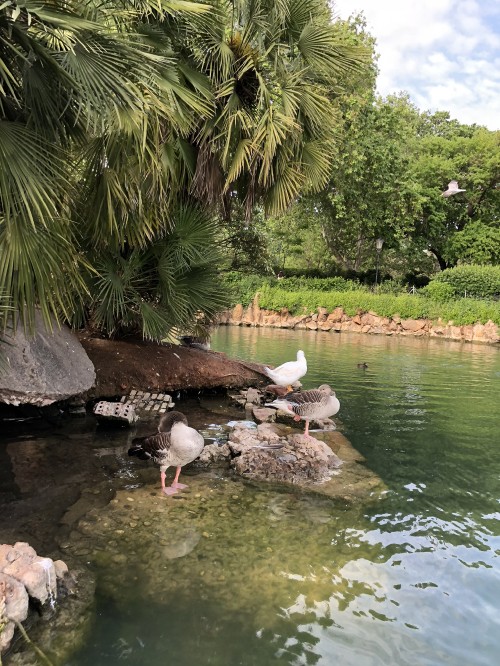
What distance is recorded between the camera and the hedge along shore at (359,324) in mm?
26750

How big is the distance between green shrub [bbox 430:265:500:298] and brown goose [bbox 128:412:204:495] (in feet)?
88.1

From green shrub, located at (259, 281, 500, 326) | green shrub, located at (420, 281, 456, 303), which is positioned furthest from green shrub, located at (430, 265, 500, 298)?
green shrub, located at (259, 281, 500, 326)

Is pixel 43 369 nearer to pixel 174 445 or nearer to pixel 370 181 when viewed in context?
pixel 174 445

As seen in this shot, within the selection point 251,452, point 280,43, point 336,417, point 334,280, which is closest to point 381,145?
point 334,280

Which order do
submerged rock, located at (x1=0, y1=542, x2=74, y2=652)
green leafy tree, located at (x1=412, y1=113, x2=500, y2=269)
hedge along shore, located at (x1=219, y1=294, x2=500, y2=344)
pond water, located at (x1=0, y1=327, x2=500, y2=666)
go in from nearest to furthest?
submerged rock, located at (x1=0, y1=542, x2=74, y2=652) → pond water, located at (x1=0, y1=327, x2=500, y2=666) → hedge along shore, located at (x1=219, y1=294, x2=500, y2=344) → green leafy tree, located at (x1=412, y1=113, x2=500, y2=269)

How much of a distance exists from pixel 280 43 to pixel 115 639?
354 inches

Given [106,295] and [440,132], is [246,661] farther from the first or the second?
[440,132]

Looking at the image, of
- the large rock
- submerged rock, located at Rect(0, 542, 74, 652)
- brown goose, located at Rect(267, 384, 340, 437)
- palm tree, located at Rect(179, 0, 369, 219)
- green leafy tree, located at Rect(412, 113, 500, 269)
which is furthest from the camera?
green leafy tree, located at Rect(412, 113, 500, 269)

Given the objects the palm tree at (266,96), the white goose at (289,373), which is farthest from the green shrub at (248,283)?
the white goose at (289,373)

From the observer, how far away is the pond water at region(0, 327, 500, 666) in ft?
10.5

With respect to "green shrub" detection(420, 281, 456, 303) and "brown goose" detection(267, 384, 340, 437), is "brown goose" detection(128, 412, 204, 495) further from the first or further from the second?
"green shrub" detection(420, 281, 456, 303)

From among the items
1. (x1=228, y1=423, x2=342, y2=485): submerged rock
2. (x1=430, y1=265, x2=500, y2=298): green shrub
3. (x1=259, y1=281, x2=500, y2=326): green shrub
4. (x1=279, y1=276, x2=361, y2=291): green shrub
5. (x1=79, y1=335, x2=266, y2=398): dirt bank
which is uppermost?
(x1=430, y1=265, x2=500, y2=298): green shrub

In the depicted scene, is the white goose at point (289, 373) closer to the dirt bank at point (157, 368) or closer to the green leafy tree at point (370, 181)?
the dirt bank at point (157, 368)

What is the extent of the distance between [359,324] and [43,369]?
84.0 ft
